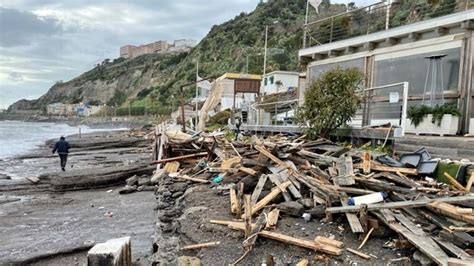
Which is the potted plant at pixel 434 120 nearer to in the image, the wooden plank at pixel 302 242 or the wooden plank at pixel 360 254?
the wooden plank at pixel 360 254

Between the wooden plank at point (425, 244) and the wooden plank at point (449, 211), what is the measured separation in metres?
0.60

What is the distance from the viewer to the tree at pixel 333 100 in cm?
1115

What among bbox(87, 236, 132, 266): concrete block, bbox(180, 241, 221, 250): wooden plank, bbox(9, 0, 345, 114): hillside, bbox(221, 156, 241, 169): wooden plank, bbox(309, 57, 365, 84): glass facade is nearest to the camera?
bbox(87, 236, 132, 266): concrete block

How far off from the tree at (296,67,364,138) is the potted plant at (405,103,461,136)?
1681 millimetres

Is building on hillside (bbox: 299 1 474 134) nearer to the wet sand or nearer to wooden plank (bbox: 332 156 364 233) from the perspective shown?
wooden plank (bbox: 332 156 364 233)

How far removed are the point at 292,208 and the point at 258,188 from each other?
1.39 m

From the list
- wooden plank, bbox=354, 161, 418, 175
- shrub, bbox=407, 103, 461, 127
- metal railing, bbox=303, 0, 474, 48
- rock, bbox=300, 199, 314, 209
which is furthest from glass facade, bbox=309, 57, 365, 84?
rock, bbox=300, 199, 314, 209

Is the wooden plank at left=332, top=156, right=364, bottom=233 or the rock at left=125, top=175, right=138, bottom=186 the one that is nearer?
the wooden plank at left=332, top=156, right=364, bottom=233

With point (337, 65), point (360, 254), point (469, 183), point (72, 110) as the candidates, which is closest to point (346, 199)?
point (360, 254)

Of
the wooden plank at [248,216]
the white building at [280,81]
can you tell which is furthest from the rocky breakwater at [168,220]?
the white building at [280,81]

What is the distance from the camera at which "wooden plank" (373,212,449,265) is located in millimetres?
4439

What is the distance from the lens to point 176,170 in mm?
13867

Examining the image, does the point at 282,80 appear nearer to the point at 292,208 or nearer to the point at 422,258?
the point at 292,208

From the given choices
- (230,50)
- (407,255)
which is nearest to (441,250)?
(407,255)
